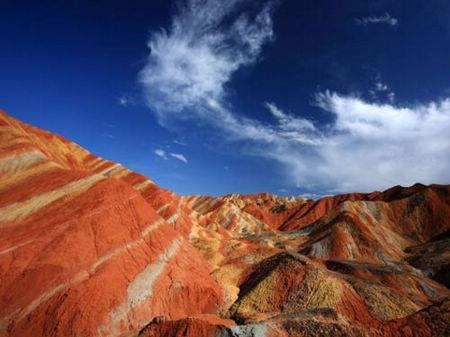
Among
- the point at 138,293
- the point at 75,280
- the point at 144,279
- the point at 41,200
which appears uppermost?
the point at 41,200

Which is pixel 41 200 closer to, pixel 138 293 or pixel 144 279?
pixel 144 279

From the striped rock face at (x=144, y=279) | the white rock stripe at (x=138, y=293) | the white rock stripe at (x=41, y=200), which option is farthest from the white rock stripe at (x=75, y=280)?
the white rock stripe at (x=41, y=200)

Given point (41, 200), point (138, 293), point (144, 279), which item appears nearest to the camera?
point (138, 293)

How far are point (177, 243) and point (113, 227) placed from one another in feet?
24.6

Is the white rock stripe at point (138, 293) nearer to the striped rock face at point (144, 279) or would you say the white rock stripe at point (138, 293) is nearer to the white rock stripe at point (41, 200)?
the striped rock face at point (144, 279)

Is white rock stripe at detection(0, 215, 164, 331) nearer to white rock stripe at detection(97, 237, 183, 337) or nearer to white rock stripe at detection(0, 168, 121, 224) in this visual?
white rock stripe at detection(97, 237, 183, 337)

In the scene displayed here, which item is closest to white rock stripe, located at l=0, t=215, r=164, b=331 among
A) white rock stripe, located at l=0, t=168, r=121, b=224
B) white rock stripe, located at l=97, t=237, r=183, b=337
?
white rock stripe, located at l=97, t=237, r=183, b=337

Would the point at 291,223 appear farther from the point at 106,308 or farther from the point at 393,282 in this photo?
the point at 106,308

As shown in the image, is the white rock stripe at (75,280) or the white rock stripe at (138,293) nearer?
the white rock stripe at (75,280)

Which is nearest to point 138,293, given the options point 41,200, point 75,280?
point 75,280

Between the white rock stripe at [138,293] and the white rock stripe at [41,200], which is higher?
the white rock stripe at [41,200]

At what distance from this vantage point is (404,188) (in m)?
97.9

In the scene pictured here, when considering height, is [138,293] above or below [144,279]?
below

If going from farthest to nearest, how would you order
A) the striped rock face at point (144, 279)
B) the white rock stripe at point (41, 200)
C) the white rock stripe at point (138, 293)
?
the white rock stripe at point (41, 200) → the white rock stripe at point (138, 293) → the striped rock face at point (144, 279)
